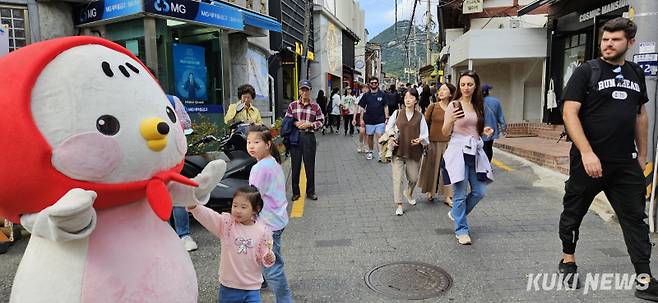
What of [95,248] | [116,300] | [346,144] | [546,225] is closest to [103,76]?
[95,248]

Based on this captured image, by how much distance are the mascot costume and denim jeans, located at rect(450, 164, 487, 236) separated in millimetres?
3026

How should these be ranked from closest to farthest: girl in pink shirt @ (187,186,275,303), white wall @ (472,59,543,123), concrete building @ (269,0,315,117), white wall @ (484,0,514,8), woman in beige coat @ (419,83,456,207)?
1. girl in pink shirt @ (187,186,275,303)
2. woman in beige coat @ (419,83,456,207)
3. white wall @ (472,59,543,123)
4. concrete building @ (269,0,315,117)
5. white wall @ (484,0,514,8)

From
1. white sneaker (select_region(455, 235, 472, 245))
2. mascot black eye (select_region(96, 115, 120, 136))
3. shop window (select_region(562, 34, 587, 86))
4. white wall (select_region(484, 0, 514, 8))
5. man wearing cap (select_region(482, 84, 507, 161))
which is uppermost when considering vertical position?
white wall (select_region(484, 0, 514, 8))

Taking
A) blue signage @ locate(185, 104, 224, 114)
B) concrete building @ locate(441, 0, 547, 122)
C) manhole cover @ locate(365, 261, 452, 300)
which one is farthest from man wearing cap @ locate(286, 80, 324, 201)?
concrete building @ locate(441, 0, 547, 122)

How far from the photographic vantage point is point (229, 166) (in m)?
5.14

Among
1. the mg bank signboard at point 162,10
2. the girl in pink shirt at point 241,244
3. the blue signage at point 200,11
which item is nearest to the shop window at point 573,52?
the blue signage at point 200,11

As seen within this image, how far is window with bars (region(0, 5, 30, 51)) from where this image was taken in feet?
24.0

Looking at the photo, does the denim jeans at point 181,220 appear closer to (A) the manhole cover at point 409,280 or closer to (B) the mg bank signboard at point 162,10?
(A) the manhole cover at point 409,280

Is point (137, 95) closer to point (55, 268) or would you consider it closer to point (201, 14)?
point (55, 268)

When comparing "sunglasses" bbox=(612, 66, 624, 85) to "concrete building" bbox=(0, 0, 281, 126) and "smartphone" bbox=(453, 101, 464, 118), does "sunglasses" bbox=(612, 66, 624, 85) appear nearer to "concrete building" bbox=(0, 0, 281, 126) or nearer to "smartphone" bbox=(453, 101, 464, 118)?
"smartphone" bbox=(453, 101, 464, 118)

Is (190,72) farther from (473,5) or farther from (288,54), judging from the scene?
(473,5)

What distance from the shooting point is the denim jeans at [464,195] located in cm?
441

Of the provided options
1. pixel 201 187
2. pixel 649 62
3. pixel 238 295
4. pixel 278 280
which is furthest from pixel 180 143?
pixel 649 62

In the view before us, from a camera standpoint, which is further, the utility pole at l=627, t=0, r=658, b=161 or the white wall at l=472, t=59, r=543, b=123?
the white wall at l=472, t=59, r=543, b=123
